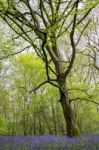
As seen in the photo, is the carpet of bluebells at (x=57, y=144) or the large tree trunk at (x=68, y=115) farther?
the large tree trunk at (x=68, y=115)

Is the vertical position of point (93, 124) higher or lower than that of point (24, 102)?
lower

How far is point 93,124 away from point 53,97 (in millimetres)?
14087

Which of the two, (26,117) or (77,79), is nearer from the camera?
(77,79)

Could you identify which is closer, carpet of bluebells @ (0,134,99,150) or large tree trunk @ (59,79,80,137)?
carpet of bluebells @ (0,134,99,150)

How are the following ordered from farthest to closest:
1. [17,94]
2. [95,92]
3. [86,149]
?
[17,94], [95,92], [86,149]

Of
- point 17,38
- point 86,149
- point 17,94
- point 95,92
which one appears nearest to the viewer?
point 86,149

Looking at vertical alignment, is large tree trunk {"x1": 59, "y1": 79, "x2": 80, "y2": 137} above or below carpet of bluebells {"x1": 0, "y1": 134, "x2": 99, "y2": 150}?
above

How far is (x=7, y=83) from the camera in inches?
1737

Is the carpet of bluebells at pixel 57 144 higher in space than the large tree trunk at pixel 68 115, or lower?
lower

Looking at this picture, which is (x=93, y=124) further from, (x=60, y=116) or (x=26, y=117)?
(x=26, y=117)

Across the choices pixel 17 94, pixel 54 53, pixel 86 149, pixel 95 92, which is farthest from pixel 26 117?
pixel 86 149

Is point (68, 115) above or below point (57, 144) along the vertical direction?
above

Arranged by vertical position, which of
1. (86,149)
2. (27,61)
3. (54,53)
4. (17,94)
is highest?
(27,61)

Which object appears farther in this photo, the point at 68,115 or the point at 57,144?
the point at 68,115
